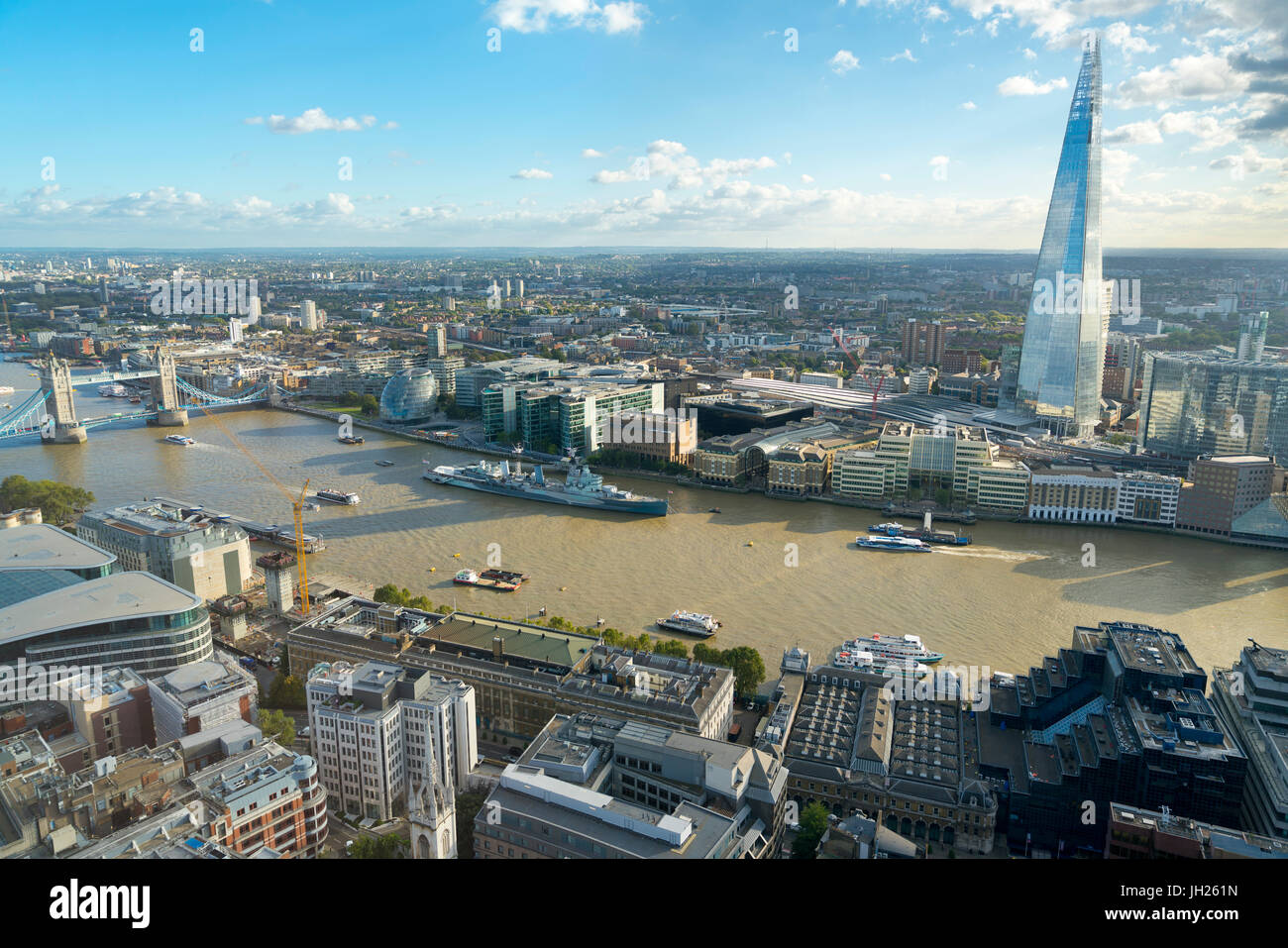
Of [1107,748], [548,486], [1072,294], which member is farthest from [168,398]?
[1107,748]

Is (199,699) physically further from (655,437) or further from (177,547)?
(655,437)

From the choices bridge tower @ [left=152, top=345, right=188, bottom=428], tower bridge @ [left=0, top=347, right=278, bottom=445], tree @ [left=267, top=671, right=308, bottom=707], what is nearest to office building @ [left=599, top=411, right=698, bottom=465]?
tree @ [left=267, top=671, right=308, bottom=707]

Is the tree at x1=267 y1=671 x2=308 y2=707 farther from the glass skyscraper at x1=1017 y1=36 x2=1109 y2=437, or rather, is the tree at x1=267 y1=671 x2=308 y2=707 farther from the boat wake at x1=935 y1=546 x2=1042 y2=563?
the glass skyscraper at x1=1017 y1=36 x2=1109 y2=437

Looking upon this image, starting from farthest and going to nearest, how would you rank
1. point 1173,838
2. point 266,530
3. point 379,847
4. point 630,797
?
point 266,530 < point 630,797 < point 1173,838 < point 379,847

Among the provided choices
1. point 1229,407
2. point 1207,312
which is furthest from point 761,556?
point 1207,312

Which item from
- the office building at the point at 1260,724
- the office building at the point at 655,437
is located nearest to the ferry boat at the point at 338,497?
the office building at the point at 655,437

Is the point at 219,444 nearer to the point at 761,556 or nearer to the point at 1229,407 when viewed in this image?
the point at 761,556
